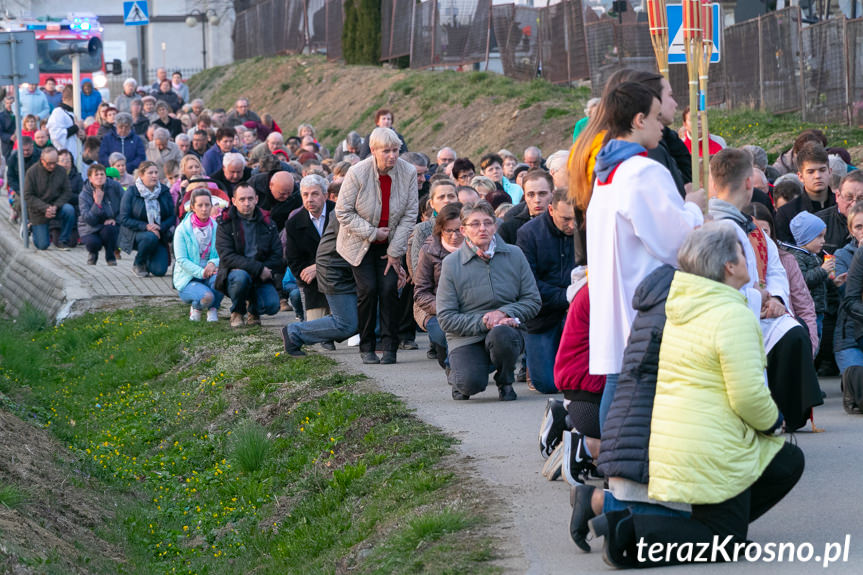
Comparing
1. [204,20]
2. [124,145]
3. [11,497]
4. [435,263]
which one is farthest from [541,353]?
[204,20]

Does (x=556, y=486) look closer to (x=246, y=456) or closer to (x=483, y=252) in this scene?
(x=483, y=252)

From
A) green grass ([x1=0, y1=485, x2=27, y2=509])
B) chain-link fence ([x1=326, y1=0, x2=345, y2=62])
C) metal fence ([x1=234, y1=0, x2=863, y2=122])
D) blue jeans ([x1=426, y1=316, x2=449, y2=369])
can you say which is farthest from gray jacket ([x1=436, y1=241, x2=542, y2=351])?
chain-link fence ([x1=326, y1=0, x2=345, y2=62])

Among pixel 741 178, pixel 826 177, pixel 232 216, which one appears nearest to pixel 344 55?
pixel 232 216

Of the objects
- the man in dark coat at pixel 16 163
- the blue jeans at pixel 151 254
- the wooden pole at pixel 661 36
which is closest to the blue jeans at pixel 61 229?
the man in dark coat at pixel 16 163

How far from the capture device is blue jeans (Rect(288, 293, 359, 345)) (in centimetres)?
1291

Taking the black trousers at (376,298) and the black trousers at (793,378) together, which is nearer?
the black trousers at (793,378)

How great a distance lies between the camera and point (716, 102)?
26.6 metres

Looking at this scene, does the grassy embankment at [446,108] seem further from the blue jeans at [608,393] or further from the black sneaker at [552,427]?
the blue jeans at [608,393]

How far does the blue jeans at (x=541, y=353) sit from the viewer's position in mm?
10953

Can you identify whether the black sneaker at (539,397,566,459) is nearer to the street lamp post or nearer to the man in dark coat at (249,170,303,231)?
the man in dark coat at (249,170,303,231)

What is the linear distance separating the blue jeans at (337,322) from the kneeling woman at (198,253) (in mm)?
2990

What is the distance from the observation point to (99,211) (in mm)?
21125

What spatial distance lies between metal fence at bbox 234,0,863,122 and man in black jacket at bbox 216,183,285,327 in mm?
11372

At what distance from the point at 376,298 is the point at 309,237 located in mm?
1468
